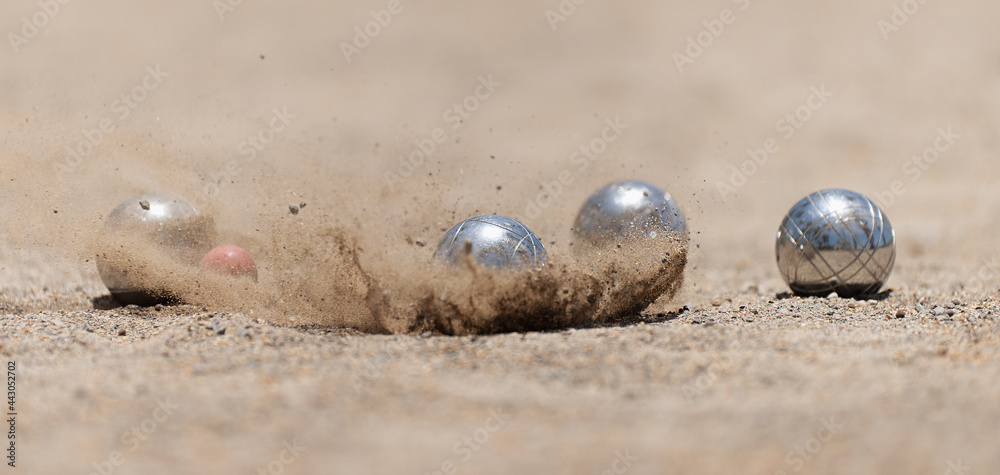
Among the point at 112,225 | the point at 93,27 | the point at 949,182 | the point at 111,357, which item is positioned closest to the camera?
the point at 111,357

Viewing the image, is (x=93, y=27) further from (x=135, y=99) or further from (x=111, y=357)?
(x=111, y=357)

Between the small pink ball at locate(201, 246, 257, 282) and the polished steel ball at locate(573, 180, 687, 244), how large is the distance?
447cm

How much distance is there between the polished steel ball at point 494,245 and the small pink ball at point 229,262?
2.77 m

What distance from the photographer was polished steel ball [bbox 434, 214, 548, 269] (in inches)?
341

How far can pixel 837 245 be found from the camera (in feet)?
35.4

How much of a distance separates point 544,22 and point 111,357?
32343mm

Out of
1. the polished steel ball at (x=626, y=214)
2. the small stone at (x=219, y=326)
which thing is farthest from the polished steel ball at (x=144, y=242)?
the polished steel ball at (x=626, y=214)

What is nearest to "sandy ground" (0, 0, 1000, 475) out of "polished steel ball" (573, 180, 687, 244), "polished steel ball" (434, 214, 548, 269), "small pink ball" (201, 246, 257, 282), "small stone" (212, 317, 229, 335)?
"small stone" (212, 317, 229, 335)

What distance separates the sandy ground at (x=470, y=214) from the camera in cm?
548

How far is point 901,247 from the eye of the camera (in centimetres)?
1781

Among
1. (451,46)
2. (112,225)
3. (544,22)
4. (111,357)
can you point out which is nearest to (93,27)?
(451,46)

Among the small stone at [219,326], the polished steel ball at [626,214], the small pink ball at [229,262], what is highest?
the polished steel ball at [626,214]

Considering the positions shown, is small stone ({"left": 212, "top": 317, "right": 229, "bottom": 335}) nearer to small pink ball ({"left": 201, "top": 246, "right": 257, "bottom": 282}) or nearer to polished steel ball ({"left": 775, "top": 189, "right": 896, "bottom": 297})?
small pink ball ({"left": 201, "top": 246, "right": 257, "bottom": 282})

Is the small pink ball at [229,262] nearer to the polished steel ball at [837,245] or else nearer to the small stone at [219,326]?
the small stone at [219,326]
